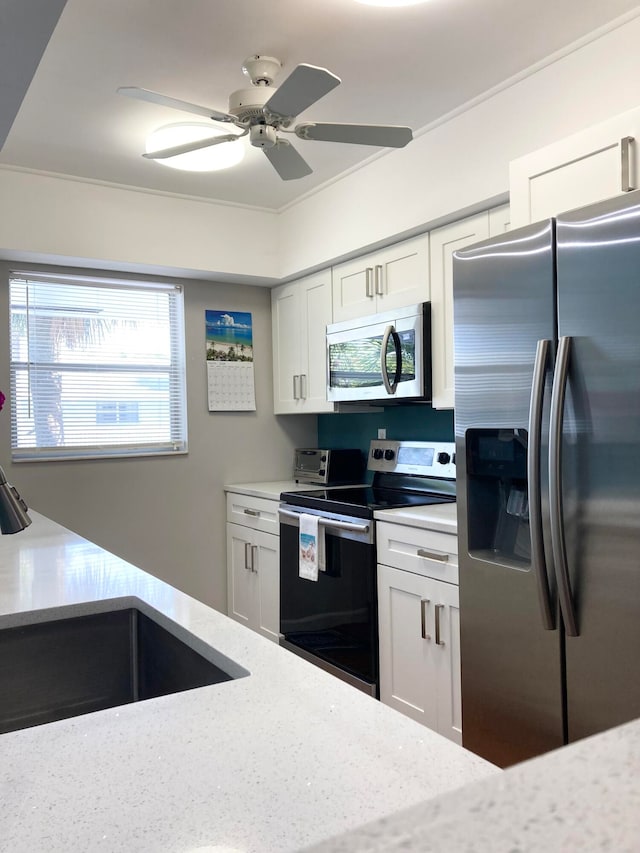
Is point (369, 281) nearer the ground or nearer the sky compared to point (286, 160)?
nearer the ground

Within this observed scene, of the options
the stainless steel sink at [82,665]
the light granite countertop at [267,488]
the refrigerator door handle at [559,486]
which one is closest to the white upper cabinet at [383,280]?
the light granite countertop at [267,488]

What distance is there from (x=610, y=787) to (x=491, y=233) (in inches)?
103

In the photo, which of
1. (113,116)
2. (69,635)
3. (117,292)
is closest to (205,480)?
(117,292)

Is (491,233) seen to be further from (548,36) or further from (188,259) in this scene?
(188,259)

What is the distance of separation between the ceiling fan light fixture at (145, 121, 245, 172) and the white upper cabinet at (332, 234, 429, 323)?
2.74 feet

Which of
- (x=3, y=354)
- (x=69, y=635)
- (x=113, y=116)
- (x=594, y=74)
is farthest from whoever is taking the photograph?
(x=3, y=354)

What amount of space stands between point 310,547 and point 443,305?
1.21m

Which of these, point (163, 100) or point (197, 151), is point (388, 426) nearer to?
point (197, 151)

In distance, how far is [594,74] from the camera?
2207mm

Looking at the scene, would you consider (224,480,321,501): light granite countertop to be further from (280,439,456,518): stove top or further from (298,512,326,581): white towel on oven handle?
(298,512,326,581): white towel on oven handle

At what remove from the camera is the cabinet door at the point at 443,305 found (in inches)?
114

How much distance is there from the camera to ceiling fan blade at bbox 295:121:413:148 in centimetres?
215

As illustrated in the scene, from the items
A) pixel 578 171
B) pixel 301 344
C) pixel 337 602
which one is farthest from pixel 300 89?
pixel 301 344

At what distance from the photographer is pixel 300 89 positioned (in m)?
1.89
